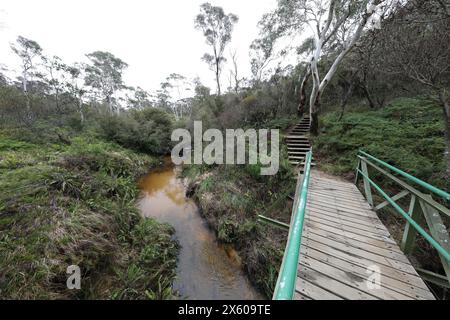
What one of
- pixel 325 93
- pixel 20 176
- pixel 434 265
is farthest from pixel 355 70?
pixel 20 176

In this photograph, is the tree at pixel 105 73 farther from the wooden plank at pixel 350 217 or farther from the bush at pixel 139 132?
the wooden plank at pixel 350 217

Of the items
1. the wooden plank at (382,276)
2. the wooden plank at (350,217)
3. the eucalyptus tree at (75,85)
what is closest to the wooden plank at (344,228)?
the wooden plank at (350,217)

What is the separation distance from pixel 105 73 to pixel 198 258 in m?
26.3

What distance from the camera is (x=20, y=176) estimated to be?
13.1ft

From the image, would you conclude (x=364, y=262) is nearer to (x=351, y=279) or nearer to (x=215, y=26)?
(x=351, y=279)

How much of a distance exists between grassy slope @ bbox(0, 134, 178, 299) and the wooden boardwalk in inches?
96.4

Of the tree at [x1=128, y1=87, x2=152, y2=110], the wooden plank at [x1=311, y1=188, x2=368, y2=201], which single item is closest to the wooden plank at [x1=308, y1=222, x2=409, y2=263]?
the wooden plank at [x1=311, y1=188, x2=368, y2=201]

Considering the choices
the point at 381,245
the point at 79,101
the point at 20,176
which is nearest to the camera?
the point at 381,245

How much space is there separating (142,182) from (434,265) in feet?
29.2

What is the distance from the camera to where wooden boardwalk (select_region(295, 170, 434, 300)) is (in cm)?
143

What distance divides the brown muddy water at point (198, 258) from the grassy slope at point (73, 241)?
0.33m

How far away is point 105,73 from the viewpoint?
20516 millimetres

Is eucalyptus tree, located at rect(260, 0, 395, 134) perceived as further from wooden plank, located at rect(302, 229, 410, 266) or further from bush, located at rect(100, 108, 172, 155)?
bush, located at rect(100, 108, 172, 155)

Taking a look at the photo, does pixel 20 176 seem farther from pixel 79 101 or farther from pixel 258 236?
pixel 79 101
